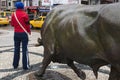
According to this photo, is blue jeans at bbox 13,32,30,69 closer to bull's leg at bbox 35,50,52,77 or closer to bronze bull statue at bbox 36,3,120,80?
bull's leg at bbox 35,50,52,77

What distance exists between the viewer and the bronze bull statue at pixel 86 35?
441cm

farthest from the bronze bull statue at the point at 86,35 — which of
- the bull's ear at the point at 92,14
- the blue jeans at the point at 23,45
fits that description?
the blue jeans at the point at 23,45

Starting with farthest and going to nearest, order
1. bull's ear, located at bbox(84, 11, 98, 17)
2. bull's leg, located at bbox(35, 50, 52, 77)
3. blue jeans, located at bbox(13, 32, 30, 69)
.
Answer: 1. blue jeans, located at bbox(13, 32, 30, 69)
2. bull's leg, located at bbox(35, 50, 52, 77)
3. bull's ear, located at bbox(84, 11, 98, 17)

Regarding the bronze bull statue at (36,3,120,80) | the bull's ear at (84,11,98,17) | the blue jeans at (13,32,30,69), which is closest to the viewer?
the bronze bull statue at (36,3,120,80)

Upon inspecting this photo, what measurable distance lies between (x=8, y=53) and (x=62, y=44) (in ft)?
17.2

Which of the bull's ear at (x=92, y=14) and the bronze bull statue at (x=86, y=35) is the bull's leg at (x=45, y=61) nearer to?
the bronze bull statue at (x=86, y=35)

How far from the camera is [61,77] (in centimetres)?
681

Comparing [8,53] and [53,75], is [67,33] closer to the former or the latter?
[53,75]

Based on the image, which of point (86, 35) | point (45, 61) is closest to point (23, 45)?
point (45, 61)

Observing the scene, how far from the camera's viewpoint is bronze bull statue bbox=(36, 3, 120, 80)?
174 inches

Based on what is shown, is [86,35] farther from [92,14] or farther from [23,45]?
[23,45]

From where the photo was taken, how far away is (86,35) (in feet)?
15.8

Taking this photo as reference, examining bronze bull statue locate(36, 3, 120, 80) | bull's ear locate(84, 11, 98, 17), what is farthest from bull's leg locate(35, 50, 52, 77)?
bull's ear locate(84, 11, 98, 17)

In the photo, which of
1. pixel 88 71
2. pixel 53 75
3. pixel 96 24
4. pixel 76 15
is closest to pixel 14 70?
pixel 53 75
